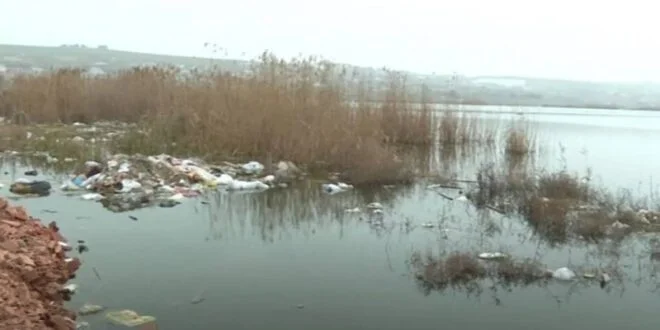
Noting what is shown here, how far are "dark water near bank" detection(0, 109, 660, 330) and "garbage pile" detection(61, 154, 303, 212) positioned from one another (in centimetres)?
38

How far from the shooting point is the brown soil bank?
13.5ft

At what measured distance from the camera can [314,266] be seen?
6105 mm

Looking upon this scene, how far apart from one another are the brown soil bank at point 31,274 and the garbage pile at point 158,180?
257cm

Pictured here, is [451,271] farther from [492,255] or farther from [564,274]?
[564,274]

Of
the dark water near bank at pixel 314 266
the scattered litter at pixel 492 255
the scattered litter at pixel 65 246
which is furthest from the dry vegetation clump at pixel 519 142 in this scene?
the scattered litter at pixel 65 246

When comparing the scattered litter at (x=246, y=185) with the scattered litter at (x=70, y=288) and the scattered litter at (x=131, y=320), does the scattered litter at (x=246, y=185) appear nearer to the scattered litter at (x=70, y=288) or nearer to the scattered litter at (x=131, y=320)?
the scattered litter at (x=70, y=288)

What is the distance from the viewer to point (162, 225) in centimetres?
734

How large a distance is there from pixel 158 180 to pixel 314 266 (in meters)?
3.96

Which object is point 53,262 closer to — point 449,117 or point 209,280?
point 209,280

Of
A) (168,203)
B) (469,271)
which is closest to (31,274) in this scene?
(469,271)

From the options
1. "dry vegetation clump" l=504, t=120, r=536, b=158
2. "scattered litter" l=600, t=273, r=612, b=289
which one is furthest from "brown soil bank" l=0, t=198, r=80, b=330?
"dry vegetation clump" l=504, t=120, r=536, b=158

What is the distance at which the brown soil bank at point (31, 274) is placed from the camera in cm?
411

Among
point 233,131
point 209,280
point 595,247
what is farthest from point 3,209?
point 233,131

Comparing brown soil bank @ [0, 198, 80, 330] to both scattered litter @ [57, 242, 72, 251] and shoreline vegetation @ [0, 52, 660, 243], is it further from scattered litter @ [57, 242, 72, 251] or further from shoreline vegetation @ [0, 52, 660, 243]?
shoreline vegetation @ [0, 52, 660, 243]
